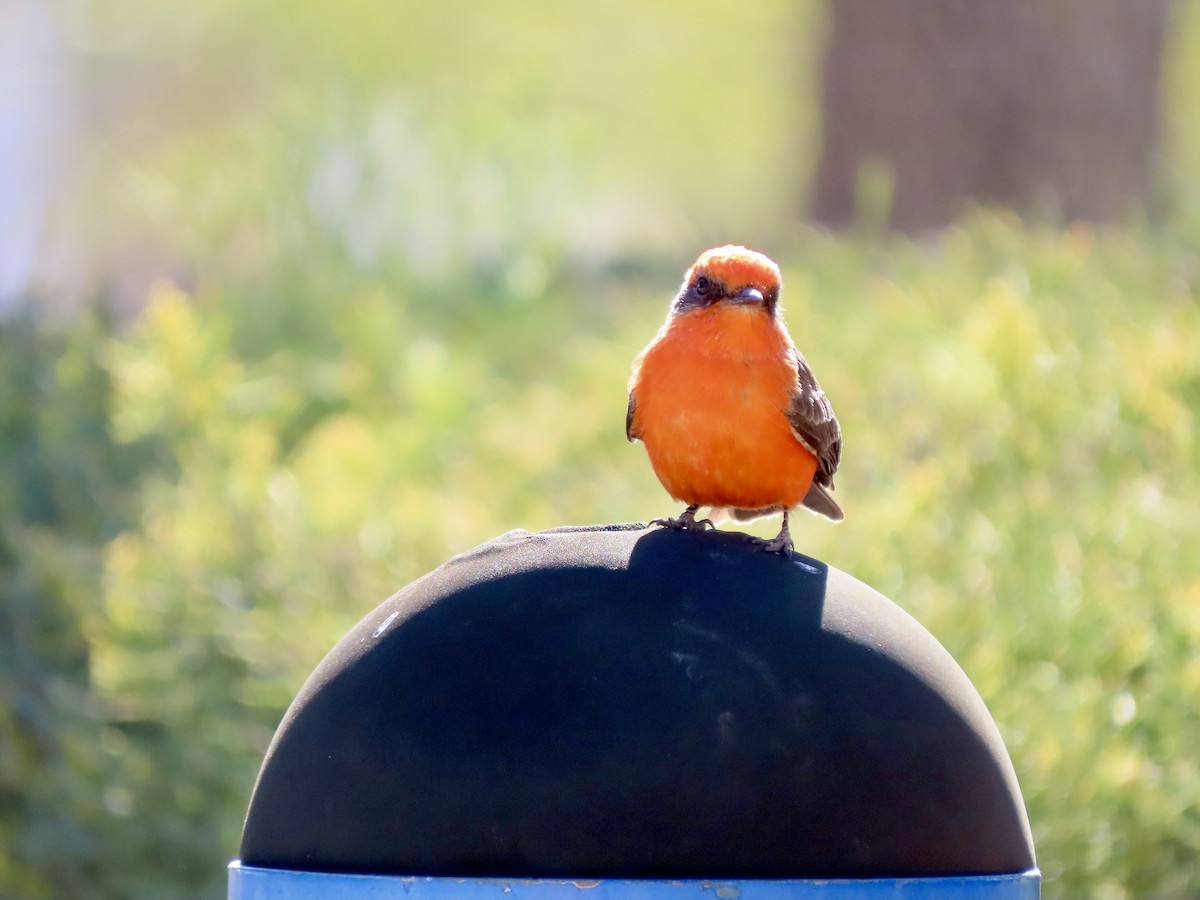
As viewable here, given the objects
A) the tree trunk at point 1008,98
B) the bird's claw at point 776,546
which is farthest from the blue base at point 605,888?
the tree trunk at point 1008,98

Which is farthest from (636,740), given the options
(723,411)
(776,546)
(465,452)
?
(465,452)

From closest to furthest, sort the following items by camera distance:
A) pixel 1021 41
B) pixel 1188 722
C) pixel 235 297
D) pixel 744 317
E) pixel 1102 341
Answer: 1. pixel 744 317
2. pixel 1188 722
3. pixel 1102 341
4. pixel 235 297
5. pixel 1021 41

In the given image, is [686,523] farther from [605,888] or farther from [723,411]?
[605,888]

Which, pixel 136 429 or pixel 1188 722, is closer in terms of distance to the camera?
pixel 1188 722

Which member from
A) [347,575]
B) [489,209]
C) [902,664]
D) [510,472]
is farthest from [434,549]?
[489,209]

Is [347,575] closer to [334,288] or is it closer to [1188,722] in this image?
[1188,722]

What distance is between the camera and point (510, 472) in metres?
7.96

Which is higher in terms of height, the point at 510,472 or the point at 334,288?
the point at 334,288

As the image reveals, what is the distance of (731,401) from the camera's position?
356 cm

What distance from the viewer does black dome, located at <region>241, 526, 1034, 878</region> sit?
8.15 feet

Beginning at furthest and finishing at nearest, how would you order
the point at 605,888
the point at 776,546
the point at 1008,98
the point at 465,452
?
the point at 1008,98
the point at 465,452
the point at 776,546
the point at 605,888

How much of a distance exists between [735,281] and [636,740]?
1.48m

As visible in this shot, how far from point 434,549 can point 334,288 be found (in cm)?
424

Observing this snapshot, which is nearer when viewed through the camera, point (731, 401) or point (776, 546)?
point (776, 546)
